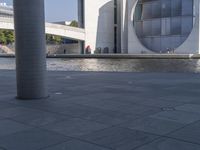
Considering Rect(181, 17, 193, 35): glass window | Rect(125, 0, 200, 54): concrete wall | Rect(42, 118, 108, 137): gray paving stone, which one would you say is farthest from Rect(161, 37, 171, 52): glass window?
Rect(42, 118, 108, 137): gray paving stone

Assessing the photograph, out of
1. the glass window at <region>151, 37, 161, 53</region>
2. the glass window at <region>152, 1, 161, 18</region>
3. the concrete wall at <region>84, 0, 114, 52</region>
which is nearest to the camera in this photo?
the glass window at <region>152, 1, 161, 18</region>

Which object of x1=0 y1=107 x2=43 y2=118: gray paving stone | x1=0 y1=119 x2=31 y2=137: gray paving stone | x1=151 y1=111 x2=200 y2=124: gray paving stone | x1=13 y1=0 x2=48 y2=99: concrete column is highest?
x1=13 y1=0 x2=48 y2=99: concrete column

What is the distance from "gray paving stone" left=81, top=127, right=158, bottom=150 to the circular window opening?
47.3 metres

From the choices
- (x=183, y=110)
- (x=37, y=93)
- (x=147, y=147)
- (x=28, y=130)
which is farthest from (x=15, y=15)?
(x=147, y=147)

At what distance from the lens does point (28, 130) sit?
5.14m

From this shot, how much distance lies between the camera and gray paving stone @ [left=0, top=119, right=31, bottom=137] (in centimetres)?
508

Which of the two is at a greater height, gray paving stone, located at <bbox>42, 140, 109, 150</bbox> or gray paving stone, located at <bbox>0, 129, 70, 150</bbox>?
gray paving stone, located at <bbox>0, 129, 70, 150</bbox>

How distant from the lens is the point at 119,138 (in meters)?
4.69

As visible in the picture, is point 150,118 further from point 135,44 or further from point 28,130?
point 135,44

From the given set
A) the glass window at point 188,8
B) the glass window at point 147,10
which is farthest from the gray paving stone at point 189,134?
the glass window at point 147,10

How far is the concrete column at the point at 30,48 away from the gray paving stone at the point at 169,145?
13.7 feet

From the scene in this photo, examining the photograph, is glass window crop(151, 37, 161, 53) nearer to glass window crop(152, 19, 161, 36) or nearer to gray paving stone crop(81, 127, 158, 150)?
glass window crop(152, 19, 161, 36)

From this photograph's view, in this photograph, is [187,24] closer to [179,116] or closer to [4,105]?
[4,105]

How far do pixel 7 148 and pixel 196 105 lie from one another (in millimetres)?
4051
